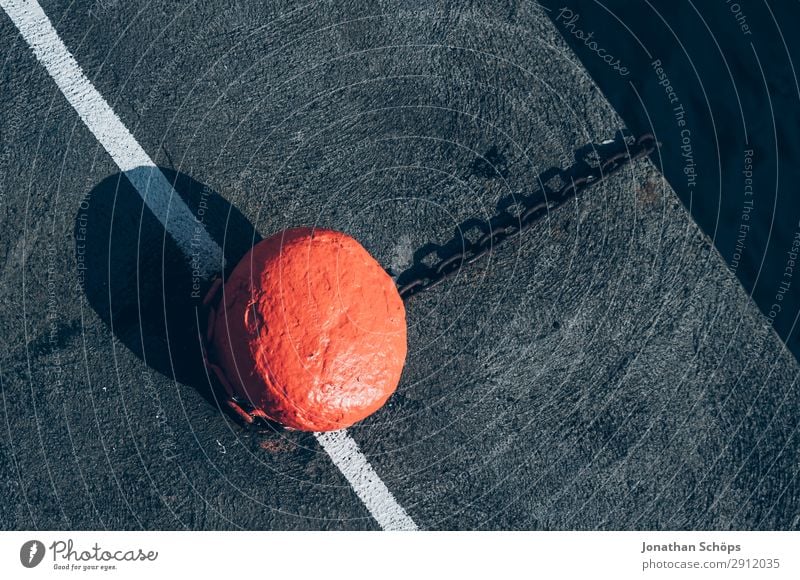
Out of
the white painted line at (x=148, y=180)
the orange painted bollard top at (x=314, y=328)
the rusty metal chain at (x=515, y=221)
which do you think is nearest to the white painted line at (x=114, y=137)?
the white painted line at (x=148, y=180)

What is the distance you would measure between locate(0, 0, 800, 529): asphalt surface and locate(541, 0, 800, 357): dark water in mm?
160

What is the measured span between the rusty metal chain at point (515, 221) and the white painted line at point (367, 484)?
1.09m

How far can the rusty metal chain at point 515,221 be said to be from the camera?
16.0 ft

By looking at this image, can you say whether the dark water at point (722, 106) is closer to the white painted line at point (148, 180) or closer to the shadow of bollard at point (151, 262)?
the shadow of bollard at point (151, 262)

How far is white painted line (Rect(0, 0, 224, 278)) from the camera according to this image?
15.9 ft

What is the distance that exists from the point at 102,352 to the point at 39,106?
1.73m

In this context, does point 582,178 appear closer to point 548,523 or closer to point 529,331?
point 529,331

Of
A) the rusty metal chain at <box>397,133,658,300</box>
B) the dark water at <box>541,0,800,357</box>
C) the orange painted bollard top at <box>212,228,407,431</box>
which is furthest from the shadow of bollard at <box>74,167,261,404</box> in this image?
the dark water at <box>541,0,800,357</box>

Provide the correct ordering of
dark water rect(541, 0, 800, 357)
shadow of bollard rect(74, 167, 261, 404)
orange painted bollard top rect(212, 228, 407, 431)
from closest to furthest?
orange painted bollard top rect(212, 228, 407, 431), shadow of bollard rect(74, 167, 261, 404), dark water rect(541, 0, 800, 357)

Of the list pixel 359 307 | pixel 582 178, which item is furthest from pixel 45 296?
pixel 582 178

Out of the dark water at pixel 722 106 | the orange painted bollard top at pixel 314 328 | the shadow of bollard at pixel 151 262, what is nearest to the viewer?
the orange painted bollard top at pixel 314 328

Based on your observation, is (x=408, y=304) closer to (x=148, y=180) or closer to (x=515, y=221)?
(x=515, y=221)

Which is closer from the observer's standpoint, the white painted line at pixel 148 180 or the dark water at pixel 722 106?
the white painted line at pixel 148 180

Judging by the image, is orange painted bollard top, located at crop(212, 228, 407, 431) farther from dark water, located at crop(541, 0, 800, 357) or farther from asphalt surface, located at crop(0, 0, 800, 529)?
dark water, located at crop(541, 0, 800, 357)
